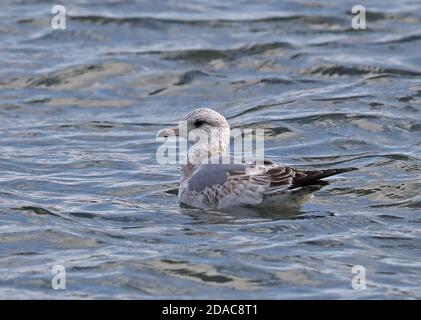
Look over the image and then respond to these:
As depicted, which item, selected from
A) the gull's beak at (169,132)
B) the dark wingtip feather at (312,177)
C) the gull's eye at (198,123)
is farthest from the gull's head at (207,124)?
the dark wingtip feather at (312,177)

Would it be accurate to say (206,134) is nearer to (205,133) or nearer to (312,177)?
(205,133)

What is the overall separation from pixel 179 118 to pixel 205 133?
12.0ft

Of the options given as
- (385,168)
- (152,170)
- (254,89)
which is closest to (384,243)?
(385,168)

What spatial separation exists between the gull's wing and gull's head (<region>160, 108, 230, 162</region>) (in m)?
0.75

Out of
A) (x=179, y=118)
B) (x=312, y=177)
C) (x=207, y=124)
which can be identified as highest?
(x=179, y=118)

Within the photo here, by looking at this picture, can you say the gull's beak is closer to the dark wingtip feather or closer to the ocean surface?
the ocean surface

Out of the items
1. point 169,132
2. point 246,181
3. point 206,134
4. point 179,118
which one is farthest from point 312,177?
point 179,118

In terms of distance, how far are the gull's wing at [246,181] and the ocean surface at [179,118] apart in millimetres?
210

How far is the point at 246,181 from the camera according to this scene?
38.2 feet

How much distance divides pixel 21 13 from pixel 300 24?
5.16 metres

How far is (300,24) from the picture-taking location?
20672 millimetres

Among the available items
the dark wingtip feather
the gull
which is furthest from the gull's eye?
the dark wingtip feather

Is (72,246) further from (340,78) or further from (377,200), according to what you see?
(340,78)

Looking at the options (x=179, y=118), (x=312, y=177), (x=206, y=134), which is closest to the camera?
(x=312, y=177)
